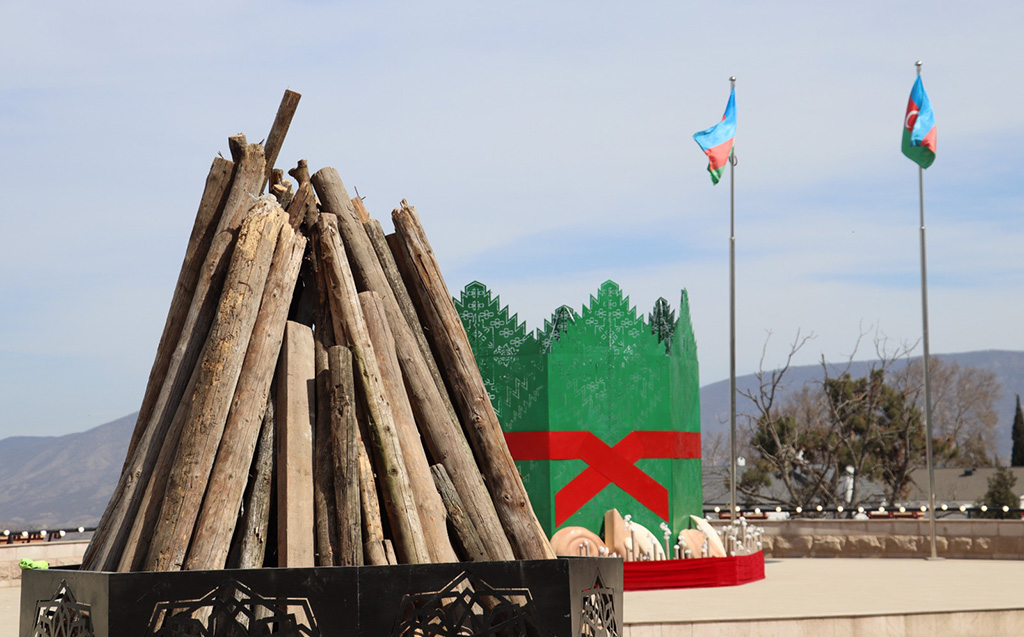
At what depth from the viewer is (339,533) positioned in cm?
565

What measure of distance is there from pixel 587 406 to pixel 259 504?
910 centimetres

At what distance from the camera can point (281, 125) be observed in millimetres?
7090

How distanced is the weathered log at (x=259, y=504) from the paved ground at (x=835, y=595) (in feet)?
16.4

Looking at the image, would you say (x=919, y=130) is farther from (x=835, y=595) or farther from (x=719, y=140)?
(x=835, y=595)

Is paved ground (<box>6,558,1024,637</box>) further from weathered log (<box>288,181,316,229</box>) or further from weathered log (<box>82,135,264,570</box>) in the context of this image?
weathered log (<box>82,135,264,570</box>)

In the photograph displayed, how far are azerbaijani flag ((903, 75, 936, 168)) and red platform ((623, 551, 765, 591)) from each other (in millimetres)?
7988

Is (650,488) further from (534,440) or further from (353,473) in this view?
(353,473)

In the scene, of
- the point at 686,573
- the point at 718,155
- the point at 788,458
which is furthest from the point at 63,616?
the point at 788,458

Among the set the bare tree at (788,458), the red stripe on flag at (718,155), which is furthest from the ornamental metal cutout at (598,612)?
the bare tree at (788,458)

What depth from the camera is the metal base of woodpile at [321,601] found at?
500 centimetres

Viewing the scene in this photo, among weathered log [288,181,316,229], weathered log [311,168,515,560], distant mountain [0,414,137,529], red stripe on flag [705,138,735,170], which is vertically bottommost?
distant mountain [0,414,137,529]

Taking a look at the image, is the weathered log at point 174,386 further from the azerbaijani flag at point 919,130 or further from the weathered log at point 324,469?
the azerbaijani flag at point 919,130

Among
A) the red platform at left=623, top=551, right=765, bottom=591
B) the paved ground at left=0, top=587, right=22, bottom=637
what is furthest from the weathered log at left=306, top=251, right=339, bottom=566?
the red platform at left=623, top=551, right=765, bottom=591

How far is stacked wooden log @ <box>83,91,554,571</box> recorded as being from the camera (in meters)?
5.61
